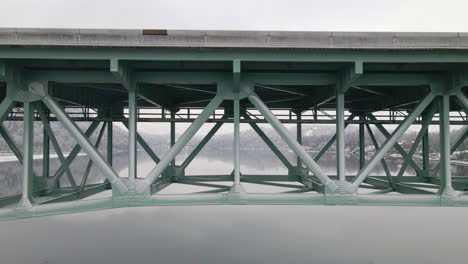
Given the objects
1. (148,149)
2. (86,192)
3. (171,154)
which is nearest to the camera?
(171,154)

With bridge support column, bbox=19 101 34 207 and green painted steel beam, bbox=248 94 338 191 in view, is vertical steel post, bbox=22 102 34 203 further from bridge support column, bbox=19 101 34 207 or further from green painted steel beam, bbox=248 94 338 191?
green painted steel beam, bbox=248 94 338 191

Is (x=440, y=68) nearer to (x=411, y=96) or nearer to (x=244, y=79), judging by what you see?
(x=411, y=96)

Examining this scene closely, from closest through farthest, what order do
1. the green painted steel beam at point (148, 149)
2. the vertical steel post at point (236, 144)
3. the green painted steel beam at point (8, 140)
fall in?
the vertical steel post at point (236, 144)
the green painted steel beam at point (8, 140)
the green painted steel beam at point (148, 149)

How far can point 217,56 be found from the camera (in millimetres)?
8141

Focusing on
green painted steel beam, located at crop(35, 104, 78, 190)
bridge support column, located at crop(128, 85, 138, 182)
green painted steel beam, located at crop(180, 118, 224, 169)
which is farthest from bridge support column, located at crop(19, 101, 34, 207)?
green painted steel beam, located at crop(180, 118, 224, 169)

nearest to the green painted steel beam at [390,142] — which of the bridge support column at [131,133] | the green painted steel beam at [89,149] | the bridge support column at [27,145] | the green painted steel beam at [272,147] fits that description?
the green painted steel beam at [272,147]

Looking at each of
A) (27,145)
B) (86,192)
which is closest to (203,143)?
(86,192)

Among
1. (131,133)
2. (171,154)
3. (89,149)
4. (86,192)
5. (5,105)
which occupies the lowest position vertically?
(86,192)

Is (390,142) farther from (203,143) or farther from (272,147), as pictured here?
(203,143)

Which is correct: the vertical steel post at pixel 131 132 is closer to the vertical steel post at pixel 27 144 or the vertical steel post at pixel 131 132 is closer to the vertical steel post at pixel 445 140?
the vertical steel post at pixel 27 144

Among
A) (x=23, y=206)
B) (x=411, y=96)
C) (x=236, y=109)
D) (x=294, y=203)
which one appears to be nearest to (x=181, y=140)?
(x=236, y=109)

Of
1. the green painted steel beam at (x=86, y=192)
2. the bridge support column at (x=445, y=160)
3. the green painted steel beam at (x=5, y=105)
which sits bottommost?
the green painted steel beam at (x=86, y=192)

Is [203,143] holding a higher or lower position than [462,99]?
lower

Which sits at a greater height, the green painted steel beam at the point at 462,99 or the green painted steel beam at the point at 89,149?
the green painted steel beam at the point at 462,99
